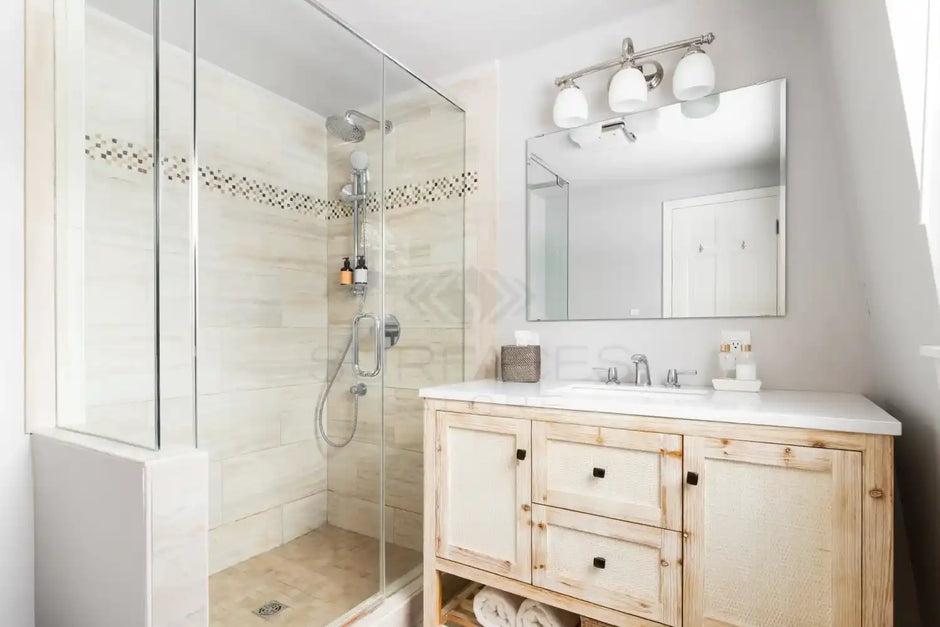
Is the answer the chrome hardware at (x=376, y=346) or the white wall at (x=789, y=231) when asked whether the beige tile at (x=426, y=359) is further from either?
the white wall at (x=789, y=231)

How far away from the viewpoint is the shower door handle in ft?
6.40

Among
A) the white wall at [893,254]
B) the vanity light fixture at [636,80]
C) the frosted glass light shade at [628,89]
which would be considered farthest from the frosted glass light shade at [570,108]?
the white wall at [893,254]

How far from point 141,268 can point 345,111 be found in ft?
3.43

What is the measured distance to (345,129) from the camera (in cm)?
199

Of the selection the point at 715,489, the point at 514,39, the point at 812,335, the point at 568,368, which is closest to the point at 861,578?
the point at 715,489

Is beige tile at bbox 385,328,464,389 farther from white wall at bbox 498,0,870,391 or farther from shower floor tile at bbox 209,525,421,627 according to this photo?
shower floor tile at bbox 209,525,421,627

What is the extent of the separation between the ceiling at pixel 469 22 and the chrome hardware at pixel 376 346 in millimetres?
1120

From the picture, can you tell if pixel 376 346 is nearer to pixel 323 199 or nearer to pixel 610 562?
pixel 323 199

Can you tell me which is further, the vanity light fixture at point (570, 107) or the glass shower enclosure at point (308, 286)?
the vanity light fixture at point (570, 107)

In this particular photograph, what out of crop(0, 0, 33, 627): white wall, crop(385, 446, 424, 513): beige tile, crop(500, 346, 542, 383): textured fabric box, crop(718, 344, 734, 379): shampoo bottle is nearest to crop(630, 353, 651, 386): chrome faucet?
crop(718, 344, 734, 379): shampoo bottle

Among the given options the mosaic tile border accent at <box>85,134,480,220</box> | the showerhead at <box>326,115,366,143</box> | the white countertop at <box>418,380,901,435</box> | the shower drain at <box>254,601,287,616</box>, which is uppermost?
the showerhead at <box>326,115,366,143</box>

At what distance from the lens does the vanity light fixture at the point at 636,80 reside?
69.1 inches

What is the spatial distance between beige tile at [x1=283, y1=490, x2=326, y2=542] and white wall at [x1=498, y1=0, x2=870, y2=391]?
3.93 ft

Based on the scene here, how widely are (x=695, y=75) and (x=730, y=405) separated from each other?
117 cm
